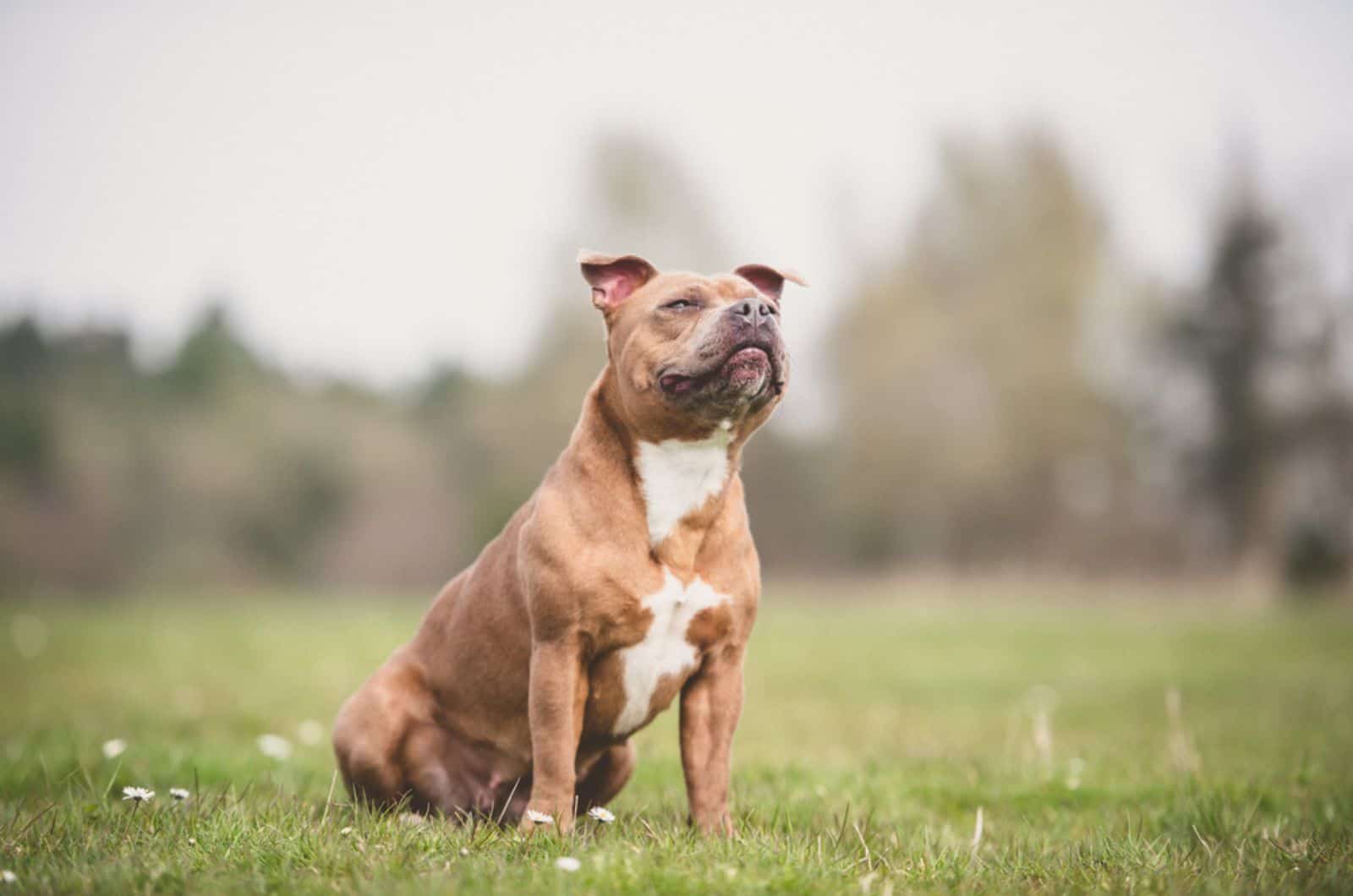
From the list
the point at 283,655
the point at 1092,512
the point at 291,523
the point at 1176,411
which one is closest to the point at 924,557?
the point at 1092,512

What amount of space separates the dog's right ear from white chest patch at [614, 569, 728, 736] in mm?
1011

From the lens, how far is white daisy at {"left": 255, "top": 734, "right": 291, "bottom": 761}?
5300 millimetres

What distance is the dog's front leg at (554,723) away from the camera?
332 cm

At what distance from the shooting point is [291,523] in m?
27.4

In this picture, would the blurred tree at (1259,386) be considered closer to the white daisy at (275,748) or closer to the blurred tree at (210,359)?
the white daisy at (275,748)

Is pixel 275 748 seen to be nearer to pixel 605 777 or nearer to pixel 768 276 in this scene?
pixel 605 777

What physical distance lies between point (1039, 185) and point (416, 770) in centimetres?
2520

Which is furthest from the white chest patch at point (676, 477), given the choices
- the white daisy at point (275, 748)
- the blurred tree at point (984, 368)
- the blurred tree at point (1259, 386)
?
the blurred tree at point (1259, 386)


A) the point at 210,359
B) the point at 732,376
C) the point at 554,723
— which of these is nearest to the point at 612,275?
the point at 732,376

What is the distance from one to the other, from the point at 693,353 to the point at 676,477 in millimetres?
415

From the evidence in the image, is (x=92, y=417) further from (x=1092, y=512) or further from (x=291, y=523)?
(x=1092, y=512)

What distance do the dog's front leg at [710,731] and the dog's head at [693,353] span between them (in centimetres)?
78

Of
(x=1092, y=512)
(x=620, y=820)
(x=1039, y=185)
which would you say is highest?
(x=1039, y=185)

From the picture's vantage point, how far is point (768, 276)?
415cm
